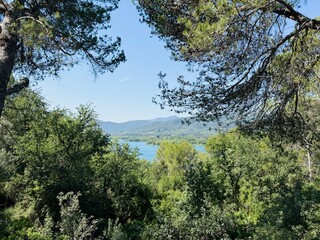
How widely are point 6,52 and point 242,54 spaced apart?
12.4 ft

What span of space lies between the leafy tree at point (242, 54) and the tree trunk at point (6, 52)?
2.30 meters

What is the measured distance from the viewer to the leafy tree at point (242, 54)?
4188mm

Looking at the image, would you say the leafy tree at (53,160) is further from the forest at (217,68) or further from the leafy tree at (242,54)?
the leafy tree at (242,54)

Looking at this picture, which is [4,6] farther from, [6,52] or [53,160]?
[53,160]

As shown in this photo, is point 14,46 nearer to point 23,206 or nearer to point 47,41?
point 47,41

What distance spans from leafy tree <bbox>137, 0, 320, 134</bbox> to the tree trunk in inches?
A: 90.5

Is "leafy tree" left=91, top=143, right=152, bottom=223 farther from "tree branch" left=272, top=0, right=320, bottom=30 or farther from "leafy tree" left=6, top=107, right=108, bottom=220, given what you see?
"tree branch" left=272, top=0, right=320, bottom=30

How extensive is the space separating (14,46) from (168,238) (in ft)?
20.3

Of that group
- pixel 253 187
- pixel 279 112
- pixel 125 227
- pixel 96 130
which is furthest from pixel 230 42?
pixel 96 130

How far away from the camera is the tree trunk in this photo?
14.7 feet

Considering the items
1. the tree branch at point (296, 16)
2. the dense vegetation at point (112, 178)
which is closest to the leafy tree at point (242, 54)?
the tree branch at point (296, 16)

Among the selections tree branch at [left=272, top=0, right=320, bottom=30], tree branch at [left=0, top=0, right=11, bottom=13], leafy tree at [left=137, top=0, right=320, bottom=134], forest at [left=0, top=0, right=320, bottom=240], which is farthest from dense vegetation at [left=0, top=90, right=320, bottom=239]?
tree branch at [left=0, top=0, right=11, bottom=13]

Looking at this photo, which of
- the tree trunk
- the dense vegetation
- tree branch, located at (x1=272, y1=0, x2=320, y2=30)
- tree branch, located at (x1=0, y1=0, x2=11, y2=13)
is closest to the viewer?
tree branch, located at (x1=272, y1=0, x2=320, y2=30)

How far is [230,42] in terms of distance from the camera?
14.6ft
